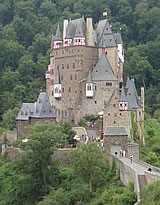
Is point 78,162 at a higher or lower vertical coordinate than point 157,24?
lower

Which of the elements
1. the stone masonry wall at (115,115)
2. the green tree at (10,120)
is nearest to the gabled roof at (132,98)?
the stone masonry wall at (115,115)

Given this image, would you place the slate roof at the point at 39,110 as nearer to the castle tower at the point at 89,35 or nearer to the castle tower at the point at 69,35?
the castle tower at the point at 69,35

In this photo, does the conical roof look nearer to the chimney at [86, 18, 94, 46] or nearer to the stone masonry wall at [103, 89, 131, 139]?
the chimney at [86, 18, 94, 46]

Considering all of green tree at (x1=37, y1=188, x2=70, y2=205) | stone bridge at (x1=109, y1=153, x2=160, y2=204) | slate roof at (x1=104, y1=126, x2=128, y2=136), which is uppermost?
slate roof at (x1=104, y1=126, x2=128, y2=136)

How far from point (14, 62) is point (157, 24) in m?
32.2

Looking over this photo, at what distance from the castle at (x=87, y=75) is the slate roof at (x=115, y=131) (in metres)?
4.99

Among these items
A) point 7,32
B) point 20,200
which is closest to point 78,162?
point 20,200

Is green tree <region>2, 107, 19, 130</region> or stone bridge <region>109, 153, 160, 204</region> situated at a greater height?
green tree <region>2, 107, 19, 130</region>

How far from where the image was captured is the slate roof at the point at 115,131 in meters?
49.9

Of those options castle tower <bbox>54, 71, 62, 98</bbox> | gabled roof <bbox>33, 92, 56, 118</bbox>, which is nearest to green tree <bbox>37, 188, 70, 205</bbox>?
gabled roof <bbox>33, 92, 56, 118</bbox>

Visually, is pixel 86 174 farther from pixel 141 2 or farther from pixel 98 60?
pixel 141 2

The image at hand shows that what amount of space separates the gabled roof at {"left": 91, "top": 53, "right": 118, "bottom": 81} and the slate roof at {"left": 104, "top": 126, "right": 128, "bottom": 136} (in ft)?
31.8

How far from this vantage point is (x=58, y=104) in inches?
2468

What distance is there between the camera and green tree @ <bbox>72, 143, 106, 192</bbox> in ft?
144
